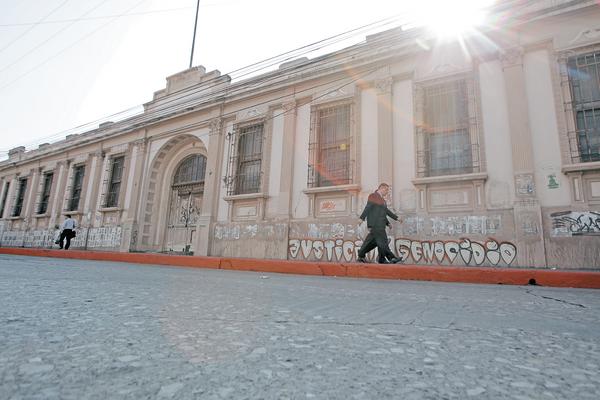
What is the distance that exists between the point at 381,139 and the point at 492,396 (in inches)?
339

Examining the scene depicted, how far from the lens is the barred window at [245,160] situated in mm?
11297

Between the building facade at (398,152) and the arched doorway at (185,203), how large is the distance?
68mm

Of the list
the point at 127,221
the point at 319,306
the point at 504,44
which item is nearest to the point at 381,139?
the point at 504,44

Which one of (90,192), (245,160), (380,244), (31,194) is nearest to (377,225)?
(380,244)

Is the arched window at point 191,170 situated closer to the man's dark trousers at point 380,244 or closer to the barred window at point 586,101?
the man's dark trousers at point 380,244

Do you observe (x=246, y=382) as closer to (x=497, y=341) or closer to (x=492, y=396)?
(x=492, y=396)

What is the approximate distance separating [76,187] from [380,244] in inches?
665

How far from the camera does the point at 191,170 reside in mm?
13992

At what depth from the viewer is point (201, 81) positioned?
44.2ft

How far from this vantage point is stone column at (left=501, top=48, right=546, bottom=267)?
6785 mm

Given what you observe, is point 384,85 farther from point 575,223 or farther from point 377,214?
point 575,223

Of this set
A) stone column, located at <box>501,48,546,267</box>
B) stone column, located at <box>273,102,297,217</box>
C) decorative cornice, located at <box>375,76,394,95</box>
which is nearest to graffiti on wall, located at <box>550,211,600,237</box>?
stone column, located at <box>501,48,546,267</box>

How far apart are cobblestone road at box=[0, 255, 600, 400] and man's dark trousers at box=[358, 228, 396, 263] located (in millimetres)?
4710

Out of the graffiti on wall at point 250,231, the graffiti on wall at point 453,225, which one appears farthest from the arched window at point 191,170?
the graffiti on wall at point 453,225
